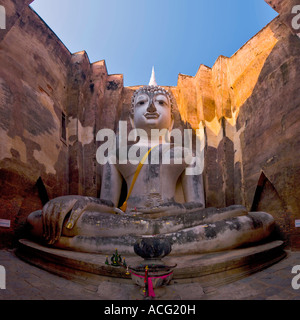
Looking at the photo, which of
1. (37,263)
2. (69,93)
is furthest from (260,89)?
(37,263)

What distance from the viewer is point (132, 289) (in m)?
2.52

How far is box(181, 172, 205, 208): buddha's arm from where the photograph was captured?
4730 millimetres

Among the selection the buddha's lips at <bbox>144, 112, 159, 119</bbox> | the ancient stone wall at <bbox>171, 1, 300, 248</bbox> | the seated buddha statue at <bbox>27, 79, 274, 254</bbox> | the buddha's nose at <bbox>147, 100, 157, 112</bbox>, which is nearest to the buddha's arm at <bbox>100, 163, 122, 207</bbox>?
the seated buddha statue at <bbox>27, 79, 274, 254</bbox>

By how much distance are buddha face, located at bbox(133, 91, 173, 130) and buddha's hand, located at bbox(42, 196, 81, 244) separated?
233 cm

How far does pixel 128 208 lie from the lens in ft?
15.3

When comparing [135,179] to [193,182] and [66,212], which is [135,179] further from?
[66,212]

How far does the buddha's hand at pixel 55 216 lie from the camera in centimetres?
346

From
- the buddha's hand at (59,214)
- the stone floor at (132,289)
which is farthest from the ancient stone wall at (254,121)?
the buddha's hand at (59,214)

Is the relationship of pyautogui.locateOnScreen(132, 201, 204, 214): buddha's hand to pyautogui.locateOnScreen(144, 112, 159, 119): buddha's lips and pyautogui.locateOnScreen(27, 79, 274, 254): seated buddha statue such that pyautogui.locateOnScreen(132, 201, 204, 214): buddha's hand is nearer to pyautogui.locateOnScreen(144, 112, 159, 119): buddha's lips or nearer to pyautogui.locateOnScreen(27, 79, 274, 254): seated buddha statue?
pyautogui.locateOnScreen(27, 79, 274, 254): seated buddha statue

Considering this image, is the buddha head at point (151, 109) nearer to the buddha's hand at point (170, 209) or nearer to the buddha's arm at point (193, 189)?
the buddha's arm at point (193, 189)

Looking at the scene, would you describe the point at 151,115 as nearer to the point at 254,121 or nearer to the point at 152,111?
the point at 152,111
